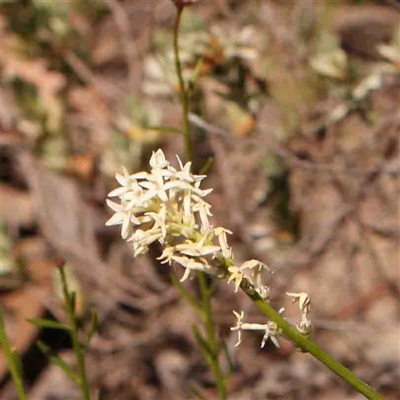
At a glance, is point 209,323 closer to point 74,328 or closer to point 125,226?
point 74,328

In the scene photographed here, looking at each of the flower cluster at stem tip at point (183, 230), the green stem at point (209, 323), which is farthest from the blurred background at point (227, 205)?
the flower cluster at stem tip at point (183, 230)

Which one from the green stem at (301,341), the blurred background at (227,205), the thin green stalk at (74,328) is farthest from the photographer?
the blurred background at (227,205)

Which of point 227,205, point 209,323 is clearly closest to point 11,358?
point 209,323

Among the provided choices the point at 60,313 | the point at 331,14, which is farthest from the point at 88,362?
the point at 331,14

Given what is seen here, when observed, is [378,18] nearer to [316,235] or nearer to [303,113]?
[303,113]

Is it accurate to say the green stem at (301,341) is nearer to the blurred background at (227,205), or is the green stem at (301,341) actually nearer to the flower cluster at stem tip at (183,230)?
the flower cluster at stem tip at (183,230)
